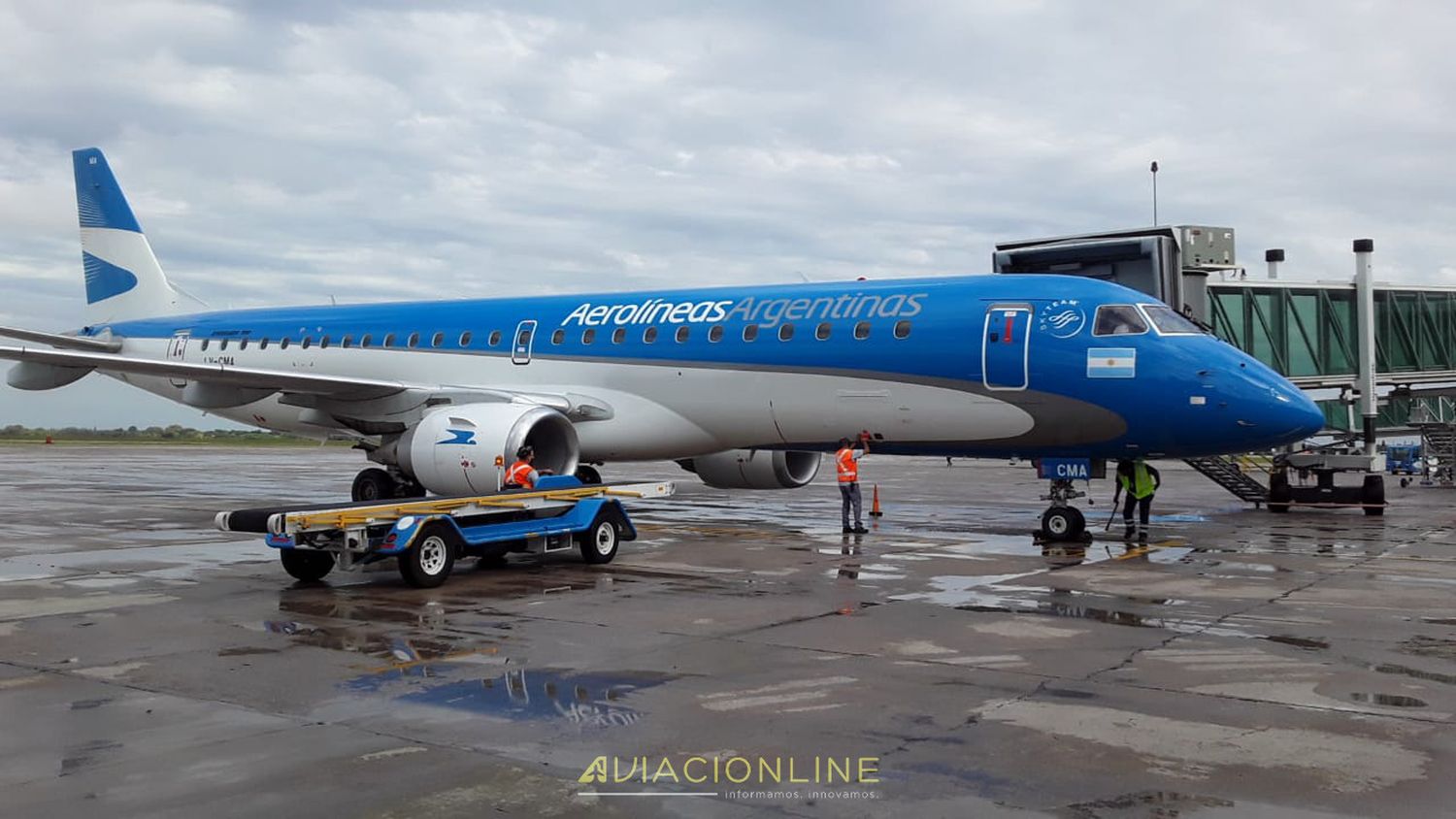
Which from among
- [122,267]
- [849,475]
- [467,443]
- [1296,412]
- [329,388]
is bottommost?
[849,475]

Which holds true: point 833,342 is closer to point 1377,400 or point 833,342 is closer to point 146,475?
point 1377,400

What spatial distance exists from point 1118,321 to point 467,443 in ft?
28.4

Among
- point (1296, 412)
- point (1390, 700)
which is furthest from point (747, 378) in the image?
point (1390, 700)

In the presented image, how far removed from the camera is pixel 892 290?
17.4 m

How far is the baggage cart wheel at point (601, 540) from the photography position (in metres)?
13.7

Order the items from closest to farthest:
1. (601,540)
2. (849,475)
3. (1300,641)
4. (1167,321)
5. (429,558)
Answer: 1. (1300,641)
2. (429,558)
3. (601,540)
4. (1167,321)
5. (849,475)

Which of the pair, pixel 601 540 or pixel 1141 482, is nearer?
pixel 601 540

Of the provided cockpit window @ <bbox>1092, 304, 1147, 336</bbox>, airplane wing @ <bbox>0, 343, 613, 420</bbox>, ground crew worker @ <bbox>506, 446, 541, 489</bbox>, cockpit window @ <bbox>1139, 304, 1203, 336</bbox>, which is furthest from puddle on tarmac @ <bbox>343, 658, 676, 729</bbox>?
airplane wing @ <bbox>0, 343, 613, 420</bbox>

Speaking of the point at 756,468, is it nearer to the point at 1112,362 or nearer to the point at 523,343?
the point at 523,343

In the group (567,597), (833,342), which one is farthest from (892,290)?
(567,597)

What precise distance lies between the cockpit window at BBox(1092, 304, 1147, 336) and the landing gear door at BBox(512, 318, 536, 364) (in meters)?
9.38

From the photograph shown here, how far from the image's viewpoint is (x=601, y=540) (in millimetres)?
13844

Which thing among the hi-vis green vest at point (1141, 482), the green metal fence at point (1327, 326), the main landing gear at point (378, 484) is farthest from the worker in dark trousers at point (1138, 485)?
the main landing gear at point (378, 484)

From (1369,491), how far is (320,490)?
2214cm
